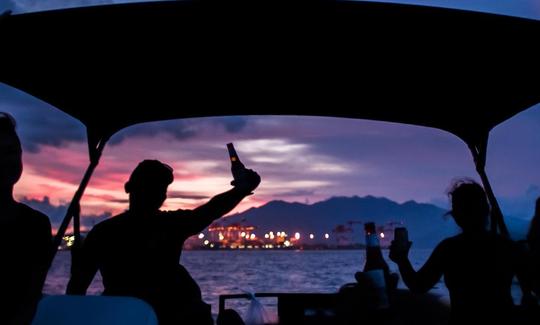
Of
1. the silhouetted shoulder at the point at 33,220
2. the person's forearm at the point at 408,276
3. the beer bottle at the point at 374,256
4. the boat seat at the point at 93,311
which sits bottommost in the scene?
the boat seat at the point at 93,311

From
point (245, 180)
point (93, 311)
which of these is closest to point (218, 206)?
point (245, 180)

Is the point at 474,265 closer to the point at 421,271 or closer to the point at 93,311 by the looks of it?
the point at 421,271

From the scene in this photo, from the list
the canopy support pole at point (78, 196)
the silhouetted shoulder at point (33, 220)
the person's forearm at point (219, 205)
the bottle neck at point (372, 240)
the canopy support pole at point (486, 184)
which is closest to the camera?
the silhouetted shoulder at point (33, 220)

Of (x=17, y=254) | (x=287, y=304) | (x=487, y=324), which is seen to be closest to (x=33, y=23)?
(x=17, y=254)

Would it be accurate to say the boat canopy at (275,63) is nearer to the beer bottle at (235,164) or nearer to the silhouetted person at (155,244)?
the beer bottle at (235,164)

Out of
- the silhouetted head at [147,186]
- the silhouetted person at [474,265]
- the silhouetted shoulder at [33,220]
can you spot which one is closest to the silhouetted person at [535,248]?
the silhouetted person at [474,265]

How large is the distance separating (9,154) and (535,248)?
8.66 ft

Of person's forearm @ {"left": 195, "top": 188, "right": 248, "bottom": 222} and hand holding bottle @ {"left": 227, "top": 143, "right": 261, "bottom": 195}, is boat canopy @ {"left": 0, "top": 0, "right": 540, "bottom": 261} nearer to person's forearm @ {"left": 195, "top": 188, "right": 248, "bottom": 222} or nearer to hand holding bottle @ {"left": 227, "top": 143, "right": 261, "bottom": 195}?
hand holding bottle @ {"left": 227, "top": 143, "right": 261, "bottom": 195}

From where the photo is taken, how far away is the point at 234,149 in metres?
3.25

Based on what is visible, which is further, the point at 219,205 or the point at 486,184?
the point at 486,184

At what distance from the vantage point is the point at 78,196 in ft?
13.3

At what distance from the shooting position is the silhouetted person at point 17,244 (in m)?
2.16

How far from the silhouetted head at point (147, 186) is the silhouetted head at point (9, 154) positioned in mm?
602

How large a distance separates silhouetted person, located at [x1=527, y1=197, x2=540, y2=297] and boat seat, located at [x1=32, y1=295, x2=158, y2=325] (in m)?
1.90
